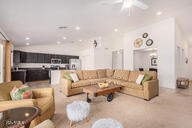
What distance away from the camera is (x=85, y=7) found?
2.61m

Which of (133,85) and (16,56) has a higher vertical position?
(16,56)

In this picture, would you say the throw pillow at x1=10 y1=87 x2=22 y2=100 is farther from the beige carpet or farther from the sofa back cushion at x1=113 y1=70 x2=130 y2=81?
the sofa back cushion at x1=113 y1=70 x2=130 y2=81

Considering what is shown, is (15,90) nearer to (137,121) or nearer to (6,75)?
(137,121)

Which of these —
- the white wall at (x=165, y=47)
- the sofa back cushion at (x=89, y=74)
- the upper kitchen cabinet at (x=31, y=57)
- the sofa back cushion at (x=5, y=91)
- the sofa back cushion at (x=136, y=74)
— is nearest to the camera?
the sofa back cushion at (x=5, y=91)

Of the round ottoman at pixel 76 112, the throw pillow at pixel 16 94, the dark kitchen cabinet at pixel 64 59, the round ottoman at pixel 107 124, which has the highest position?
the dark kitchen cabinet at pixel 64 59

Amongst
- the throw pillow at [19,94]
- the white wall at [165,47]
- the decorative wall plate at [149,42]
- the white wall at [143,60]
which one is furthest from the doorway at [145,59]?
the throw pillow at [19,94]

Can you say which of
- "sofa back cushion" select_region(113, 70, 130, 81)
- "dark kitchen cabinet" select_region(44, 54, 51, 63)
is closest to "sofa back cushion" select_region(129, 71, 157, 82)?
"sofa back cushion" select_region(113, 70, 130, 81)

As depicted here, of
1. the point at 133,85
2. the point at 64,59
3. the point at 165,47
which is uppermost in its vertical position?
the point at 165,47

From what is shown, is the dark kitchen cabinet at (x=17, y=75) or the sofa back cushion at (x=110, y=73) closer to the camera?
the dark kitchen cabinet at (x=17, y=75)

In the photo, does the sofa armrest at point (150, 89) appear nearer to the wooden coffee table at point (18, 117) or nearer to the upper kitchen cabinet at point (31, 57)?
the wooden coffee table at point (18, 117)

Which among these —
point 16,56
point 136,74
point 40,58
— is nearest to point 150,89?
point 136,74

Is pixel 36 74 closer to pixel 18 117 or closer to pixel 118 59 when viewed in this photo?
pixel 18 117

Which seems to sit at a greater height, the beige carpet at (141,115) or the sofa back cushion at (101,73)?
the sofa back cushion at (101,73)

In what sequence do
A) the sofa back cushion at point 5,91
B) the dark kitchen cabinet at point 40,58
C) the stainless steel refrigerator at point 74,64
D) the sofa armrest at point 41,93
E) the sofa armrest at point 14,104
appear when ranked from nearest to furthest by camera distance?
the sofa armrest at point 14,104 < the sofa back cushion at point 5,91 < the sofa armrest at point 41,93 < the dark kitchen cabinet at point 40,58 < the stainless steel refrigerator at point 74,64
